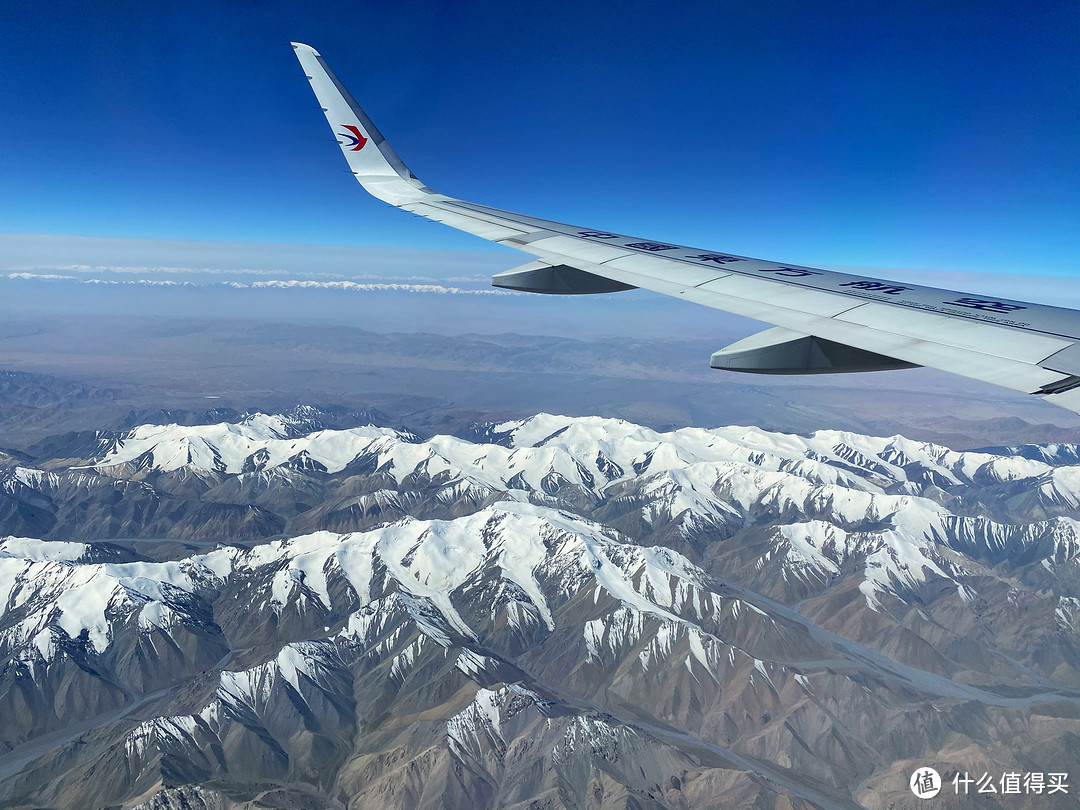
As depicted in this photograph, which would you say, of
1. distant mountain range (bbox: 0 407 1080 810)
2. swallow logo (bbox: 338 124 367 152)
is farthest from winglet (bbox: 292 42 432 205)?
distant mountain range (bbox: 0 407 1080 810)

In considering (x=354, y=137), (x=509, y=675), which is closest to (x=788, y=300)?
(x=354, y=137)

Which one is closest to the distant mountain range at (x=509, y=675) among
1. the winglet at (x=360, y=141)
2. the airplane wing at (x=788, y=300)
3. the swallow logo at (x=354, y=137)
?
the winglet at (x=360, y=141)

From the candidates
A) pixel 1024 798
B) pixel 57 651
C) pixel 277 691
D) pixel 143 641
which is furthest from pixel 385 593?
pixel 1024 798

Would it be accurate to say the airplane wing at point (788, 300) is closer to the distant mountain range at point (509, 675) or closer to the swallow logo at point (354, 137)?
the swallow logo at point (354, 137)

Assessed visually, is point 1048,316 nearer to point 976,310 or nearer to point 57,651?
point 976,310

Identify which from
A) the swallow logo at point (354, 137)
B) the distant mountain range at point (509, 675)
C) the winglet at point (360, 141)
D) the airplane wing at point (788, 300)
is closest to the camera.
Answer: the airplane wing at point (788, 300)

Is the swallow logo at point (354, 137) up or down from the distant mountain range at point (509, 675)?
up

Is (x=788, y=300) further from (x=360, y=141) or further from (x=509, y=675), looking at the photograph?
(x=509, y=675)

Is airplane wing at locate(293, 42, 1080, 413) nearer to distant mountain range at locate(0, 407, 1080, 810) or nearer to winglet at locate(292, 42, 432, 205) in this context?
winglet at locate(292, 42, 432, 205)
